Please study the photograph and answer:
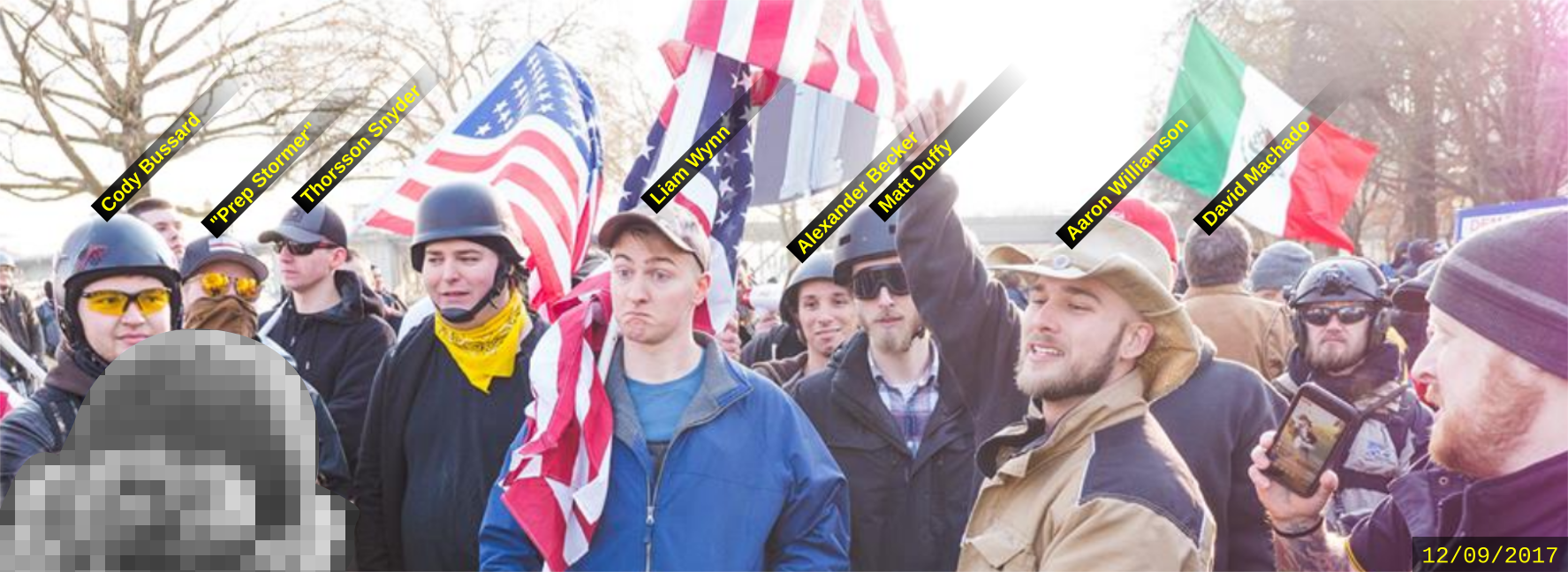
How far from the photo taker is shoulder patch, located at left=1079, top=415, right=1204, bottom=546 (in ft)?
8.42

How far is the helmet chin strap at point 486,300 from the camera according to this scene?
4.20m

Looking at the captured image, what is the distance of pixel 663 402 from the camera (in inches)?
134

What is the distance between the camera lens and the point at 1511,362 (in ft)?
6.99

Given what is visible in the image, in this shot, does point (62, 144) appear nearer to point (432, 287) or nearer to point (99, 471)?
point (432, 287)

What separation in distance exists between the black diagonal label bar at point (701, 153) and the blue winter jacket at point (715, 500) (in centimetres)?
66

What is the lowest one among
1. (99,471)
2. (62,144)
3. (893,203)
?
(99,471)

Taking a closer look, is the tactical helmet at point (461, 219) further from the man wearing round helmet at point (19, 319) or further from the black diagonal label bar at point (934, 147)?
the man wearing round helmet at point (19, 319)

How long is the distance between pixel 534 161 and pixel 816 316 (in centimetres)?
143

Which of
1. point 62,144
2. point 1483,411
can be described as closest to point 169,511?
point 1483,411

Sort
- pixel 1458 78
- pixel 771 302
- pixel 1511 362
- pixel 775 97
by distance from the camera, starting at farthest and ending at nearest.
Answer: pixel 1458 78 → pixel 771 302 → pixel 775 97 → pixel 1511 362

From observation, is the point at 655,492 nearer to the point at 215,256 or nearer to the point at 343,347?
the point at 343,347

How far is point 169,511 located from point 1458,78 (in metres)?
30.5

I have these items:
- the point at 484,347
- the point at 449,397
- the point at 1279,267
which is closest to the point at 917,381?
the point at 484,347

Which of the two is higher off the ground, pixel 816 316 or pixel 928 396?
pixel 816 316
